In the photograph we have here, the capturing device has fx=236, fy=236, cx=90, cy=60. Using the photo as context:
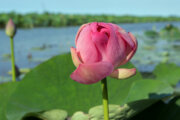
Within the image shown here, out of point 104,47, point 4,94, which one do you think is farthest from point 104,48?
point 4,94

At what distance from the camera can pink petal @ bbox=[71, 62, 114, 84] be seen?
0.80ft

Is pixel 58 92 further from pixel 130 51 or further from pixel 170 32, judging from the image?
pixel 170 32

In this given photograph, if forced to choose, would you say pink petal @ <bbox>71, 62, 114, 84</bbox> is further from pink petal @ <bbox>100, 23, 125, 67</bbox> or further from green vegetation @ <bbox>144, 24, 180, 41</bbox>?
green vegetation @ <bbox>144, 24, 180, 41</bbox>

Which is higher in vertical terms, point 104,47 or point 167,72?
point 104,47

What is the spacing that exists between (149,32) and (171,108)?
3.26 meters

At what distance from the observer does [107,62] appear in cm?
25

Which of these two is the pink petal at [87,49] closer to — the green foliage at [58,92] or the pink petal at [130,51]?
the pink petal at [130,51]

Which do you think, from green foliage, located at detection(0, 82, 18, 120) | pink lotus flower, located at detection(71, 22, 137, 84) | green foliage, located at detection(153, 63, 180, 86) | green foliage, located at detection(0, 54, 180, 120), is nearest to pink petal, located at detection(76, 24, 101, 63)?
pink lotus flower, located at detection(71, 22, 137, 84)

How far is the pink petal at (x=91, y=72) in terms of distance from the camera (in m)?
0.24

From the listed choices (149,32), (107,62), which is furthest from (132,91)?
(149,32)

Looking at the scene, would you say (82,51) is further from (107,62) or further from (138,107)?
(138,107)

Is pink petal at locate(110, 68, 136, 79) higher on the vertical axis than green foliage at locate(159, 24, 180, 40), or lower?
higher

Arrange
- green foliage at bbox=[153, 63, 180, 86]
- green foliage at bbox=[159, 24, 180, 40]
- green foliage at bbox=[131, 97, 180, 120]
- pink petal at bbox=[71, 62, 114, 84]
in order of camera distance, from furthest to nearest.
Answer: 1. green foliage at bbox=[159, 24, 180, 40]
2. green foliage at bbox=[153, 63, 180, 86]
3. green foliage at bbox=[131, 97, 180, 120]
4. pink petal at bbox=[71, 62, 114, 84]

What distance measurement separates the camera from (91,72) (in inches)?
9.6
